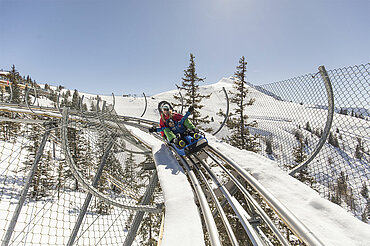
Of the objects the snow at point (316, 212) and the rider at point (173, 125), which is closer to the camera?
the snow at point (316, 212)

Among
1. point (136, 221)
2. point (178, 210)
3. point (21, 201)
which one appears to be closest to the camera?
point (178, 210)

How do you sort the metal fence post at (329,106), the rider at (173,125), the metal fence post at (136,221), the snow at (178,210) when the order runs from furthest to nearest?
the rider at (173,125), the metal fence post at (136,221), the metal fence post at (329,106), the snow at (178,210)

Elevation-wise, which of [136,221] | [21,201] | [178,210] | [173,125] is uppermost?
[173,125]

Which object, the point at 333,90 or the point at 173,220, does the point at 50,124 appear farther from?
the point at 333,90

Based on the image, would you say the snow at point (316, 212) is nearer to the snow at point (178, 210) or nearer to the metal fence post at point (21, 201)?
the snow at point (178, 210)

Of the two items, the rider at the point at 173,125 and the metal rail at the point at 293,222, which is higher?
the rider at the point at 173,125

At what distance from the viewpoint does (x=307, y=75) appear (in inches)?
126

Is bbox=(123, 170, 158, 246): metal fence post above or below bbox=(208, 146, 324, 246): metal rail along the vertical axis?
below

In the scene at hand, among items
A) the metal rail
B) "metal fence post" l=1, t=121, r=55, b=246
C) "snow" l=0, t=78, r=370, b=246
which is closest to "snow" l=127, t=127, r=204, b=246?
"snow" l=0, t=78, r=370, b=246

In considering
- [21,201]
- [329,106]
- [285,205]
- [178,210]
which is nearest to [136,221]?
[178,210]

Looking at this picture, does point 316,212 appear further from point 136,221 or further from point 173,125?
point 173,125

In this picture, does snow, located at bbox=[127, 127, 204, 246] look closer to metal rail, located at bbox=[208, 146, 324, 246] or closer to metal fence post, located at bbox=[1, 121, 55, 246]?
metal rail, located at bbox=[208, 146, 324, 246]

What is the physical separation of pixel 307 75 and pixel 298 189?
7.14 ft

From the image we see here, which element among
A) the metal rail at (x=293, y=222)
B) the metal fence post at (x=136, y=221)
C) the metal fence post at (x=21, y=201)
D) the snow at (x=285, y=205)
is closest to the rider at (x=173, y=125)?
the metal fence post at (x=136, y=221)
